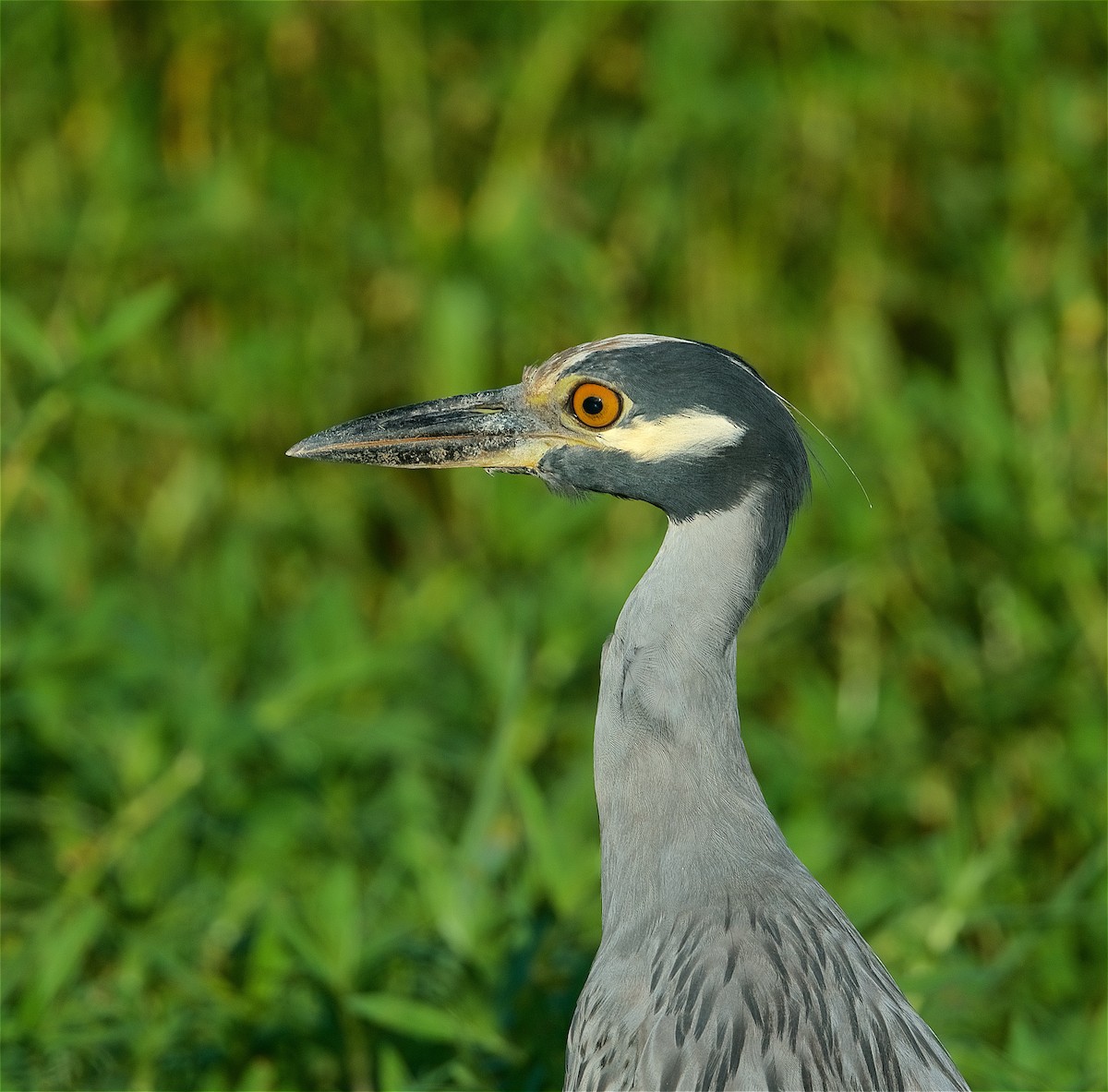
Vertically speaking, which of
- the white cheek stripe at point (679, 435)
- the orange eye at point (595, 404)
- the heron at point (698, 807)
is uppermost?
the orange eye at point (595, 404)

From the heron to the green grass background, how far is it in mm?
551

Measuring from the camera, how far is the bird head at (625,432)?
2.62 metres

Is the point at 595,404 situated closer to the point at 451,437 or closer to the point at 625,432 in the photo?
the point at 625,432

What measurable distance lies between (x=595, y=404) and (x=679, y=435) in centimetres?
17

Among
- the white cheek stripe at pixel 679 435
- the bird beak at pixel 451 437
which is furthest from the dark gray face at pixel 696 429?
the bird beak at pixel 451 437

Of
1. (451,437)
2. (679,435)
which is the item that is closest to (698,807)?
(679,435)

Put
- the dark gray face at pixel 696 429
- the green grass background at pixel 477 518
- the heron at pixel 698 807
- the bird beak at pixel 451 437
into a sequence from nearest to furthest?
1. the heron at pixel 698 807
2. the dark gray face at pixel 696 429
3. the bird beak at pixel 451 437
4. the green grass background at pixel 477 518

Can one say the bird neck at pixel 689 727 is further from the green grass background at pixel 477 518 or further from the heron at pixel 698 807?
the green grass background at pixel 477 518

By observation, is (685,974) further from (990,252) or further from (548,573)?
(990,252)

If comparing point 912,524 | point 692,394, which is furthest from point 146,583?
point 692,394

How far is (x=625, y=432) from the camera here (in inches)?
106

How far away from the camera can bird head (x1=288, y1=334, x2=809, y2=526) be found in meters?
2.62

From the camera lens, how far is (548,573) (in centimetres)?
495

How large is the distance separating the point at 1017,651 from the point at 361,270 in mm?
2826
